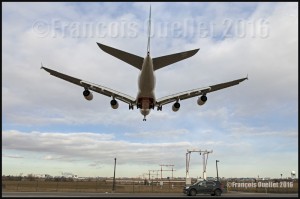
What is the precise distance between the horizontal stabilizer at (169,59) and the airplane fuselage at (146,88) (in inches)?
32.1

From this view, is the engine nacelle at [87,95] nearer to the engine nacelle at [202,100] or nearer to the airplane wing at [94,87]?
the airplane wing at [94,87]

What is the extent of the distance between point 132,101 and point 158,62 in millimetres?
7880

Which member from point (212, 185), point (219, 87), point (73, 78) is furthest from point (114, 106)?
point (212, 185)

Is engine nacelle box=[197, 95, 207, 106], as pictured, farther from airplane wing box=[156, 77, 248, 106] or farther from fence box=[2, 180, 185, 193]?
fence box=[2, 180, 185, 193]

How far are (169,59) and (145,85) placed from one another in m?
3.40

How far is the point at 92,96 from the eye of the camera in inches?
1324

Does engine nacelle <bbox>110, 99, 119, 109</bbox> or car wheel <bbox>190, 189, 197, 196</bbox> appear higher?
engine nacelle <bbox>110, 99, 119, 109</bbox>

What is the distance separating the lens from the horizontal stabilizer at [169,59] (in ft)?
88.8

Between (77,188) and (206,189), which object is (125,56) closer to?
(206,189)

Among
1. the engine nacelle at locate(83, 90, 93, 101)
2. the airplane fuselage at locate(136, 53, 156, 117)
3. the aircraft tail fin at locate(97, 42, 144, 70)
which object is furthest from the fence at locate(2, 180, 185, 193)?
the aircraft tail fin at locate(97, 42, 144, 70)

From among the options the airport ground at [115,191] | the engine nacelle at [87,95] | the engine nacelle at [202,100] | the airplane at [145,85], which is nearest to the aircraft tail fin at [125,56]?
the airplane at [145,85]

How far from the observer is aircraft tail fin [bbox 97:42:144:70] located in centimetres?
2638

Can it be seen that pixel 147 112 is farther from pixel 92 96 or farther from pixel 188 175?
pixel 188 175

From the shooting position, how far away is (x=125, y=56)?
1120 inches
